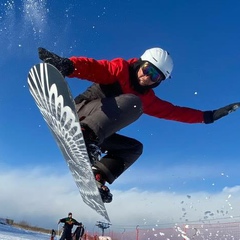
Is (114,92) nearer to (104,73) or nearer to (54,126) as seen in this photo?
(104,73)

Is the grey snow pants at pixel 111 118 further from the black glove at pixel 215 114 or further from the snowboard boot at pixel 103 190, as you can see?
the black glove at pixel 215 114

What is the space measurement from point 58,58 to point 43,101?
0.76 meters

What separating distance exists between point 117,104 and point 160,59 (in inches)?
39.0

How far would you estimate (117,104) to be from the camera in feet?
13.8

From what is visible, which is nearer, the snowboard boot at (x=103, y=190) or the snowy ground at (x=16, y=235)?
the snowboard boot at (x=103, y=190)

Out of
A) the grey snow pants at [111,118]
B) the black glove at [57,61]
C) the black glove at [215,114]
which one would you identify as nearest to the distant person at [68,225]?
the grey snow pants at [111,118]

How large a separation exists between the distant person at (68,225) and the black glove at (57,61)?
1049 cm

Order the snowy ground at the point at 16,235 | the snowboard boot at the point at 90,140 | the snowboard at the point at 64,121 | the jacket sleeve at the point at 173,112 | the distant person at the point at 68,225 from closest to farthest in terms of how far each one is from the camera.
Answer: the snowboard at the point at 64,121 < the snowboard boot at the point at 90,140 < the jacket sleeve at the point at 173,112 < the distant person at the point at 68,225 < the snowy ground at the point at 16,235

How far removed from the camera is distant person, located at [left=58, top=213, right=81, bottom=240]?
1326 cm

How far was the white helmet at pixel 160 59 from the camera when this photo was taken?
4699 mm

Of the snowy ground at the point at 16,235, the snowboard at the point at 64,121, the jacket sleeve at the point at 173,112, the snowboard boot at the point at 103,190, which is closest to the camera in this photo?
the snowboard at the point at 64,121

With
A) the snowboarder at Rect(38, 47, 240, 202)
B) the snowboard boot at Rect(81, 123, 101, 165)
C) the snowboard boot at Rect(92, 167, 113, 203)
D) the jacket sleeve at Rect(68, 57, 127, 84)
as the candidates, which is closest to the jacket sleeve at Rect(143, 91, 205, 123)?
the snowboarder at Rect(38, 47, 240, 202)

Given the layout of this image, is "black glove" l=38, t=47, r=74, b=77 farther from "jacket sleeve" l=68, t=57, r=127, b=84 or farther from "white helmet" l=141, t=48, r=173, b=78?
"white helmet" l=141, t=48, r=173, b=78

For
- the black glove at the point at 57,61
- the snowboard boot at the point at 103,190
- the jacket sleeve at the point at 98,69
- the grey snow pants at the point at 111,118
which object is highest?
the jacket sleeve at the point at 98,69
